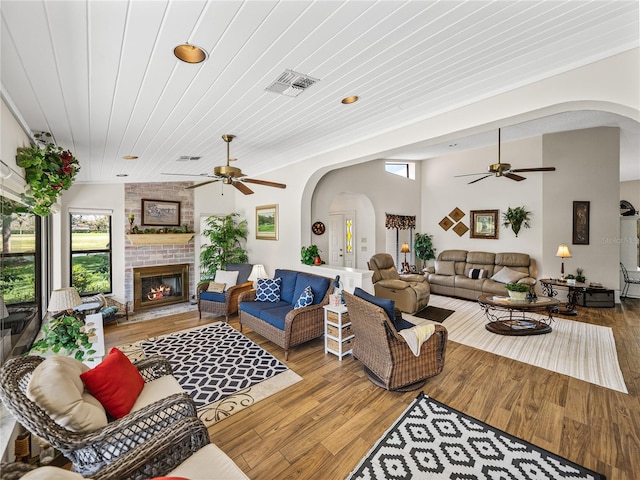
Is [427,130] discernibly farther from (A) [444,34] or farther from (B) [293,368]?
(B) [293,368]

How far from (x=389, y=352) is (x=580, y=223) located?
20.3 ft

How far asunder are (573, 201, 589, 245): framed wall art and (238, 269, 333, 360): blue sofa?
5916mm

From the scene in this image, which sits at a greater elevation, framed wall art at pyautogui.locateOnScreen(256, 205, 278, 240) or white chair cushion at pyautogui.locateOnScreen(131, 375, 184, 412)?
framed wall art at pyautogui.locateOnScreen(256, 205, 278, 240)

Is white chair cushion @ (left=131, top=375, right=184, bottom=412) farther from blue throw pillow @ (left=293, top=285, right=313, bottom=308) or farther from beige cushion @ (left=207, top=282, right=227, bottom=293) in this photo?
beige cushion @ (left=207, top=282, right=227, bottom=293)

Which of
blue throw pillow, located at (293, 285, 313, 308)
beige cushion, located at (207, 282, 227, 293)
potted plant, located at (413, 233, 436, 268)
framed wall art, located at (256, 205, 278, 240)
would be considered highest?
framed wall art, located at (256, 205, 278, 240)

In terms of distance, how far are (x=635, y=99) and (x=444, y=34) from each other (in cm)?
135

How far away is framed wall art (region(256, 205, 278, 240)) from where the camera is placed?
5500 millimetres

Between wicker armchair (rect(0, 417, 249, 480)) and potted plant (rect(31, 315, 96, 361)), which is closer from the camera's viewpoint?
wicker armchair (rect(0, 417, 249, 480))

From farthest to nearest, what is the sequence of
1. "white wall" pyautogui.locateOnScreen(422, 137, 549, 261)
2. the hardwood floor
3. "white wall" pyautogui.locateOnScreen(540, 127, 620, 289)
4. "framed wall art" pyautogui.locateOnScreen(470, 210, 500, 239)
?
"framed wall art" pyautogui.locateOnScreen(470, 210, 500, 239), "white wall" pyautogui.locateOnScreen(422, 137, 549, 261), "white wall" pyautogui.locateOnScreen(540, 127, 620, 289), the hardwood floor

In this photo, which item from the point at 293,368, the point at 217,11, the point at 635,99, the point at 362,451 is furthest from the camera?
the point at 293,368

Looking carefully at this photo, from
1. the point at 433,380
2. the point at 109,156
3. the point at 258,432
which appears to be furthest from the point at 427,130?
the point at 109,156

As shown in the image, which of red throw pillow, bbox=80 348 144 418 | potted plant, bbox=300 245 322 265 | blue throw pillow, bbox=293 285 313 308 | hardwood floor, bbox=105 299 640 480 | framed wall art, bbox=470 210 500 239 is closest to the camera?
red throw pillow, bbox=80 348 144 418

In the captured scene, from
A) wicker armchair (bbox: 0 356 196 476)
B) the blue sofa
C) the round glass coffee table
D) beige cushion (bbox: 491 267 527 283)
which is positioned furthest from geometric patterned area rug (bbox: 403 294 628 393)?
wicker armchair (bbox: 0 356 196 476)

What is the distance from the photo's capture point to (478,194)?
24.5 ft
